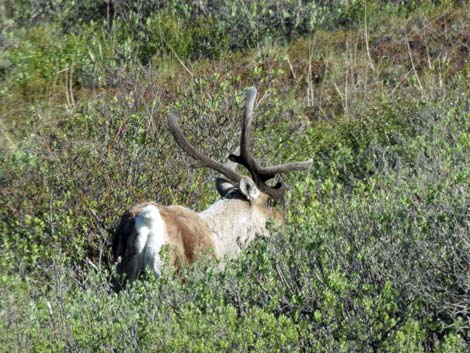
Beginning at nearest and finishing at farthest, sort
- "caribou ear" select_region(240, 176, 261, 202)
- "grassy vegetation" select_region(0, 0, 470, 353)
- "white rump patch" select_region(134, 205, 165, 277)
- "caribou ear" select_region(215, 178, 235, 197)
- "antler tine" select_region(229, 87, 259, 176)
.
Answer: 1. "grassy vegetation" select_region(0, 0, 470, 353)
2. "white rump patch" select_region(134, 205, 165, 277)
3. "caribou ear" select_region(240, 176, 261, 202)
4. "antler tine" select_region(229, 87, 259, 176)
5. "caribou ear" select_region(215, 178, 235, 197)

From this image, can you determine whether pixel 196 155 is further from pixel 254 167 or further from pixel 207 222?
pixel 207 222

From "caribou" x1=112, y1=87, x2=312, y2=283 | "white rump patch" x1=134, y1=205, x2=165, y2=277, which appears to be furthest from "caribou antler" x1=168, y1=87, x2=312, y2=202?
"white rump patch" x1=134, y1=205, x2=165, y2=277

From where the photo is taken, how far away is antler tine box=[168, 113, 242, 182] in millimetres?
8188

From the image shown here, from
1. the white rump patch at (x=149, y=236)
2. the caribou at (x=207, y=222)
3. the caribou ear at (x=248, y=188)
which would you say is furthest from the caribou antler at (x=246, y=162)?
the white rump patch at (x=149, y=236)

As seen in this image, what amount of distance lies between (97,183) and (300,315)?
2.91 meters

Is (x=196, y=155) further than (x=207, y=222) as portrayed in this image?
Yes

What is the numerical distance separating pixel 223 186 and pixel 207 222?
1.95ft

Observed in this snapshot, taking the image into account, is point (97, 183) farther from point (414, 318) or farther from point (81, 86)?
point (81, 86)

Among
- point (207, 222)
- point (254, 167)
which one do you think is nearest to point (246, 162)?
point (254, 167)

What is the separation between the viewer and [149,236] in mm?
7137

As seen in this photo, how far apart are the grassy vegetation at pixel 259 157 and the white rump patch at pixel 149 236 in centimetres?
35

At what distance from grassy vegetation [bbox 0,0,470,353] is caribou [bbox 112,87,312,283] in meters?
0.22

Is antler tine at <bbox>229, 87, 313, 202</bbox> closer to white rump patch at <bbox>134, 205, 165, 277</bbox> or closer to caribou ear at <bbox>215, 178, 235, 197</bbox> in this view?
caribou ear at <bbox>215, 178, 235, 197</bbox>

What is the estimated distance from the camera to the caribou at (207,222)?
7152mm
